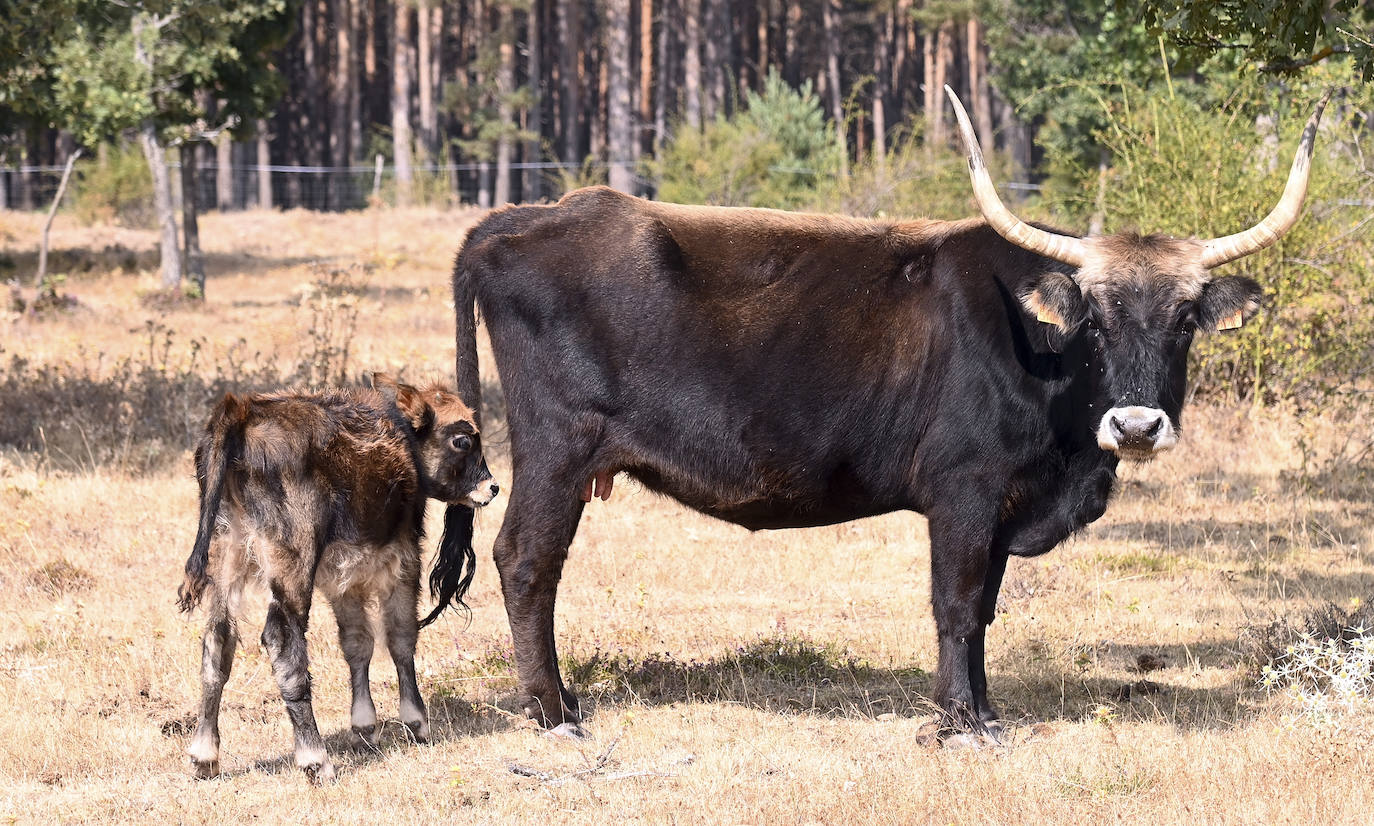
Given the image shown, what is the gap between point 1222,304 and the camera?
20.7 feet

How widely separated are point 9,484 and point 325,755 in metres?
6.10

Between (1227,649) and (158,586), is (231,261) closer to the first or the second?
(158,586)

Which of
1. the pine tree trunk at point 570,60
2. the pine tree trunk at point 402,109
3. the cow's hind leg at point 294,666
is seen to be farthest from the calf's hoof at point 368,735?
the pine tree trunk at point 570,60

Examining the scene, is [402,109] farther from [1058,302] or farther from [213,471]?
[1058,302]

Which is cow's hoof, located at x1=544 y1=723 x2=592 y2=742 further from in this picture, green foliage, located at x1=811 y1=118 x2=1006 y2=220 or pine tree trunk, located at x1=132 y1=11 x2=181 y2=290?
pine tree trunk, located at x1=132 y1=11 x2=181 y2=290

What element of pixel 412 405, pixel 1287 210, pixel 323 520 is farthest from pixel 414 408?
pixel 1287 210

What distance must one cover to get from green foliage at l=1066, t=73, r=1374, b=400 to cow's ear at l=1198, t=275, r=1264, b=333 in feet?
21.2

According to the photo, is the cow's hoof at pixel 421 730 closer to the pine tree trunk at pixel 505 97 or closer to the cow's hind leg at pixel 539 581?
the cow's hind leg at pixel 539 581

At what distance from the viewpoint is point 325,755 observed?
19.2ft

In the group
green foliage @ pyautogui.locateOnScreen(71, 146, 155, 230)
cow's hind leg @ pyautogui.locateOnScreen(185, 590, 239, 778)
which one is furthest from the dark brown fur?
green foliage @ pyautogui.locateOnScreen(71, 146, 155, 230)

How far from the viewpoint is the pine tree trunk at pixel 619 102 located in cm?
3312

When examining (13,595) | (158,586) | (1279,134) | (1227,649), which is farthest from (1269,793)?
(1279,134)

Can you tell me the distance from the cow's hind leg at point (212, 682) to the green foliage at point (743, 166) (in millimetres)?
16753

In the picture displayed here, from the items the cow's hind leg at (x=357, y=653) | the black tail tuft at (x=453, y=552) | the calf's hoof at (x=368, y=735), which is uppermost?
the black tail tuft at (x=453, y=552)
